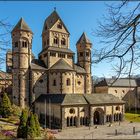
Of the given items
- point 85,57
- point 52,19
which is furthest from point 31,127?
point 52,19

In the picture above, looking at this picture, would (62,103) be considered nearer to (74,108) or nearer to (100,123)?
(74,108)

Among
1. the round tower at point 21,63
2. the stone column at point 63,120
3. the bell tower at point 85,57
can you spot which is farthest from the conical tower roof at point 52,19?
the stone column at point 63,120

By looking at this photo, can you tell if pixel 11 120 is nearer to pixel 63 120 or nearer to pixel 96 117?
pixel 63 120

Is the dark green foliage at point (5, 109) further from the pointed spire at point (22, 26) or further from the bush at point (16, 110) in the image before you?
the pointed spire at point (22, 26)

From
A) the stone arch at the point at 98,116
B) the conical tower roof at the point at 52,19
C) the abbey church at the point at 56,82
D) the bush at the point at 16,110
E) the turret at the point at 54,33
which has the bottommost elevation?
the stone arch at the point at 98,116

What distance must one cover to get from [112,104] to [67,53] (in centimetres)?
1802

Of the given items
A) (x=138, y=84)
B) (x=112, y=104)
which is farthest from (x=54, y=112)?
(x=138, y=84)

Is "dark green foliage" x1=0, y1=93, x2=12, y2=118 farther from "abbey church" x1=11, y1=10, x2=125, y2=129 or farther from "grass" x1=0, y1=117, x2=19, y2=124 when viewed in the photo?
"abbey church" x1=11, y1=10, x2=125, y2=129

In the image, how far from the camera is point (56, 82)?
5072 cm

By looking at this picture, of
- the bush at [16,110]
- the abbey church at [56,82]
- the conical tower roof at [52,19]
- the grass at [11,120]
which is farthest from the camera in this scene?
the conical tower roof at [52,19]

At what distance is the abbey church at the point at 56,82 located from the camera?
140ft

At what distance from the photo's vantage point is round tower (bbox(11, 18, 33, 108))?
48906mm

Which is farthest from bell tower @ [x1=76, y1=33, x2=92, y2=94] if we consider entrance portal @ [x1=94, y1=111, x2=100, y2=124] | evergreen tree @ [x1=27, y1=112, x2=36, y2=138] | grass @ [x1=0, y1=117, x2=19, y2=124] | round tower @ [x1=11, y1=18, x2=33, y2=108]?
evergreen tree @ [x1=27, y1=112, x2=36, y2=138]

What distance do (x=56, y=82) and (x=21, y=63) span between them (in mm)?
9084
